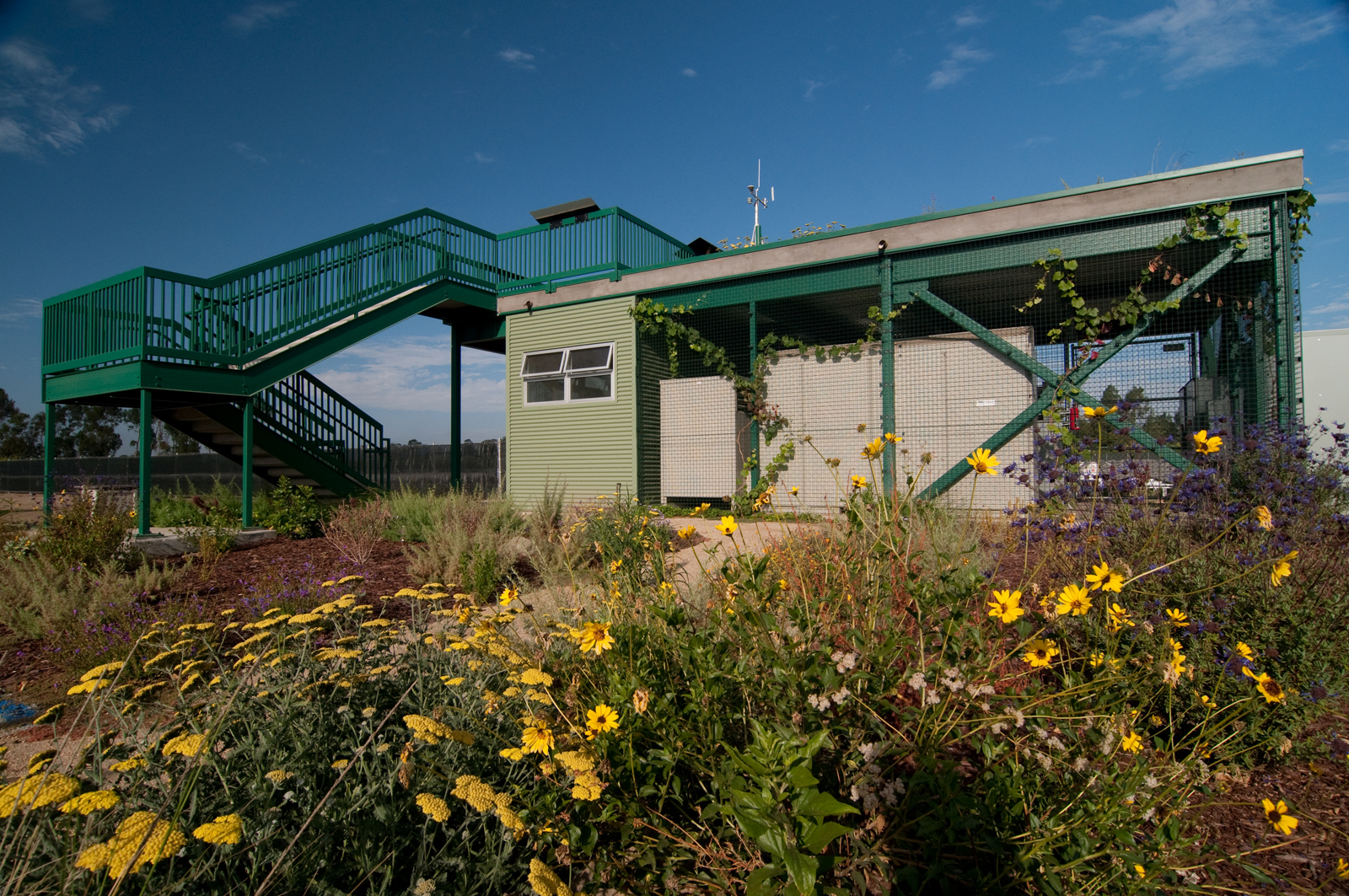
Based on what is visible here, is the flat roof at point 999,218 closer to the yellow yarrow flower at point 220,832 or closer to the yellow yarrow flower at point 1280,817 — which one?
the yellow yarrow flower at point 1280,817

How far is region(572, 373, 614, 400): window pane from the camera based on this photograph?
10172 millimetres

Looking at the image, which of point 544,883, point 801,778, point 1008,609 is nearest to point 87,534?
point 544,883

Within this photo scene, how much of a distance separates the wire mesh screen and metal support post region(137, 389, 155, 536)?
19.7 ft

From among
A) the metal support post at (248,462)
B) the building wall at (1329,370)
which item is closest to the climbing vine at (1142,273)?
the building wall at (1329,370)

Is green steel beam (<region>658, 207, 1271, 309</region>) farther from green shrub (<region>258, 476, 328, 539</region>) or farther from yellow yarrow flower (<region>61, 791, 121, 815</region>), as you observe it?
yellow yarrow flower (<region>61, 791, 121, 815</region>)

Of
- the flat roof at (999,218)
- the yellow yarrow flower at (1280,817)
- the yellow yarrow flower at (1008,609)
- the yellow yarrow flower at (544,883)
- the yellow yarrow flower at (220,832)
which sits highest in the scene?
the flat roof at (999,218)

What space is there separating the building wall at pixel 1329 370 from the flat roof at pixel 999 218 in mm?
7052

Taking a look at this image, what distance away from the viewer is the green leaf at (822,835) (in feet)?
3.46

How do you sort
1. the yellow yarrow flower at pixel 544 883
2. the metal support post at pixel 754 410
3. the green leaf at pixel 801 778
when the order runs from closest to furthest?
the green leaf at pixel 801 778 < the yellow yarrow flower at pixel 544 883 < the metal support post at pixel 754 410

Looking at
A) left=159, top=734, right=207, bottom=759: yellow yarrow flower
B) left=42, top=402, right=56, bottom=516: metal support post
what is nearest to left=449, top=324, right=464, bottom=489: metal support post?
left=42, top=402, right=56, bottom=516: metal support post

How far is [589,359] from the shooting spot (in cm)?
1041

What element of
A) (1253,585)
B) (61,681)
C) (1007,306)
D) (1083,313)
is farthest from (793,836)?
(1007,306)

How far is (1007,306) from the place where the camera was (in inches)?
397

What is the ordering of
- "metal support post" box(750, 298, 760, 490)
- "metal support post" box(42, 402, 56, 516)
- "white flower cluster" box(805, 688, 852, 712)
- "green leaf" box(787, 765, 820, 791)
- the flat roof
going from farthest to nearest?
"metal support post" box(750, 298, 760, 490)
"metal support post" box(42, 402, 56, 516)
the flat roof
"white flower cluster" box(805, 688, 852, 712)
"green leaf" box(787, 765, 820, 791)
